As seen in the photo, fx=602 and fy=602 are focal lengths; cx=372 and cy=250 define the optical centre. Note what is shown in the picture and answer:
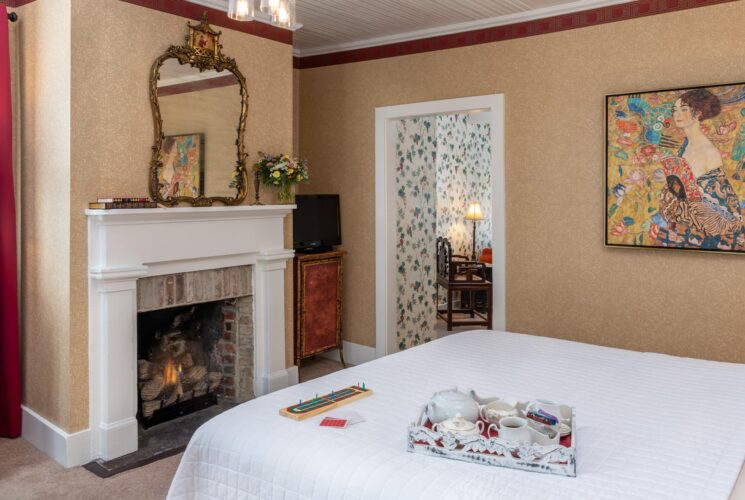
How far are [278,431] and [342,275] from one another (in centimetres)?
309

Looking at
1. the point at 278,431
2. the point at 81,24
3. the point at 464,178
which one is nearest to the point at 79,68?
the point at 81,24

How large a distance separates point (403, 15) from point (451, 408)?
312 centimetres

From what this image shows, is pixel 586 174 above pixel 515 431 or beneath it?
above

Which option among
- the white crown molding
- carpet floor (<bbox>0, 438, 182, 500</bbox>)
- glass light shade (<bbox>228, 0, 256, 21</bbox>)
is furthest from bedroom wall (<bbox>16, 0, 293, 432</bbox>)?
the white crown molding

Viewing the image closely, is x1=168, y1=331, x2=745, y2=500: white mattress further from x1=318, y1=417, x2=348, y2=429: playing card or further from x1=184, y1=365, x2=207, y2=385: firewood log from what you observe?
x1=184, y1=365, x2=207, y2=385: firewood log

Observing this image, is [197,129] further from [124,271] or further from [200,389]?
[200,389]

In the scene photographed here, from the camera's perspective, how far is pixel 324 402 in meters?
2.13

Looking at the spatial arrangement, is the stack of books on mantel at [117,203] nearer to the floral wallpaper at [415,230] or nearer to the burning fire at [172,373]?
the burning fire at [172,373]

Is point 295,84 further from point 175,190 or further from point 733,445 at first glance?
point 733,445

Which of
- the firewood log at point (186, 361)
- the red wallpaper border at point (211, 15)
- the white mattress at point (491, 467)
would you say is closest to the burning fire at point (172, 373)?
the firewood log at point (186, 361)

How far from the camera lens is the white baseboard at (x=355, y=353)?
5051mm

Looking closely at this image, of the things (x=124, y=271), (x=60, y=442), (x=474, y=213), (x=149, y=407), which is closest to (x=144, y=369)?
(x=149, y=407)

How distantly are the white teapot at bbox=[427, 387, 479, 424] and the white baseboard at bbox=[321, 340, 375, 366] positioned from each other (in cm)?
310

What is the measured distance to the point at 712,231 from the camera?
3.44 meters
